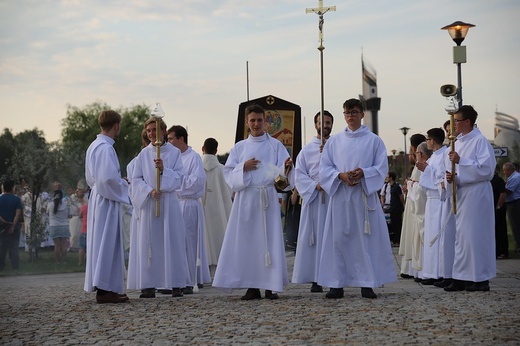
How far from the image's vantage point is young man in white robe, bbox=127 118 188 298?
507 inches

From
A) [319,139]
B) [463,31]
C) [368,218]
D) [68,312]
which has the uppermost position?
[463,31]

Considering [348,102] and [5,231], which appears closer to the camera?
[348,102]

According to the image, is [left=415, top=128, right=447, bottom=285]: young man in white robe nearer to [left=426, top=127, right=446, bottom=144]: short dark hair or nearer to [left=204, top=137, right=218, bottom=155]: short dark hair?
[left=426, top=127, right=446, bottom=144]: short dark hair

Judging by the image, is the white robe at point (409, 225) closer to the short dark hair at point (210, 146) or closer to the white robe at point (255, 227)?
the short dark hair at point (210, 146)

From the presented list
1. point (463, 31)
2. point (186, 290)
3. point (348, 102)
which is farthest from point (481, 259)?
point (463, 31)

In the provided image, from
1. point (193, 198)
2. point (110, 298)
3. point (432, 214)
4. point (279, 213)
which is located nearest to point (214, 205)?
point (193, 198)

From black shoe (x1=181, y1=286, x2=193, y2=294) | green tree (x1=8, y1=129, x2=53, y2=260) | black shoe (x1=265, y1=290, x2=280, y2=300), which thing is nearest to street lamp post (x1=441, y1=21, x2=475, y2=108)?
black shoe (x1=181, y1=286, x2=193, y2=294)

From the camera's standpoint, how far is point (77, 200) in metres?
25.2

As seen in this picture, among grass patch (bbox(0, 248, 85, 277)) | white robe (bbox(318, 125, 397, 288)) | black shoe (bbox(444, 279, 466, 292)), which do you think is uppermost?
white robe (bbox(318, 125, 397, 288))

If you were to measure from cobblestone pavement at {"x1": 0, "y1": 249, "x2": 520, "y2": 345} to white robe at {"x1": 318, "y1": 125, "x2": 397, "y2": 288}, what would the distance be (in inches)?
11.9

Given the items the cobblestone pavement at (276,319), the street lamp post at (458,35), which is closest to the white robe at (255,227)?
the cobblestone pavement at (276,319)

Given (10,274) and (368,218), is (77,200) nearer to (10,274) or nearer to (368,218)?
(10,274)

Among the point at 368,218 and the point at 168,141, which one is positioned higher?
the point at 168,141

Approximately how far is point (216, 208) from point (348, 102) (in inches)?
201
